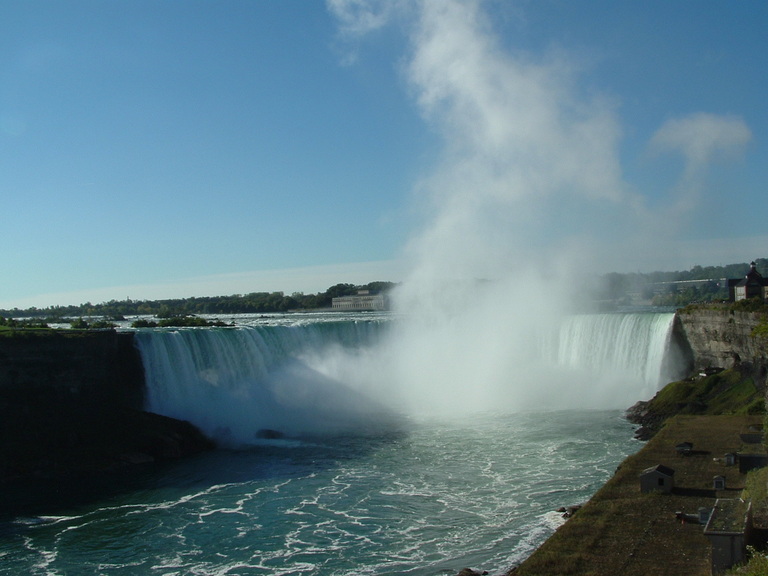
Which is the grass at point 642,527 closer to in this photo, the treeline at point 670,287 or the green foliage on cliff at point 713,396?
the green foliage on cliff at point 713,396

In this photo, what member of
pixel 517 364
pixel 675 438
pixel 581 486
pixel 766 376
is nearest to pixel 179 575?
pixel 581 486

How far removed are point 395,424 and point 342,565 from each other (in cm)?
1717

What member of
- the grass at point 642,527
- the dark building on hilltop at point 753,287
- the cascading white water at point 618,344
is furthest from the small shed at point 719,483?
the dark building on hilltop at point 753,287

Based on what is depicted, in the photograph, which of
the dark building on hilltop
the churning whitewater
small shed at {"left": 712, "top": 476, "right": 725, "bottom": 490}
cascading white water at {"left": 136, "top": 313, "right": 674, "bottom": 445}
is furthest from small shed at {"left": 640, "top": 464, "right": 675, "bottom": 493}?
the dark building on hilltop

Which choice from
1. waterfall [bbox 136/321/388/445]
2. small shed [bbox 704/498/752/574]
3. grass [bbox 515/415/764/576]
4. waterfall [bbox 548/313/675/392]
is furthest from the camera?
waterfall [bbox 548/313/675/392]

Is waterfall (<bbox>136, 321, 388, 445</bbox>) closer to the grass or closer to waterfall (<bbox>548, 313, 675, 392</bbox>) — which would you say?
waterfall (<bbox>548, 313, 675, 392</bbox>)

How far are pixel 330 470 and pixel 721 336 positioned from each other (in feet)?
66.9

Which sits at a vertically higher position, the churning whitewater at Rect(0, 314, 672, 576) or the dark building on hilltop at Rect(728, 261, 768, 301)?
the dark building on hilltop at Rect(728, 261, 768, 301)

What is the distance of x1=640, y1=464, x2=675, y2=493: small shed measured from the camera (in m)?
17.3

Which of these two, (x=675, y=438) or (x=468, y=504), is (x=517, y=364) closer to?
(x=675, y=438)

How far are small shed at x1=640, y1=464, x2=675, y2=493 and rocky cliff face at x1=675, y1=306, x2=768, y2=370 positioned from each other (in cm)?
1502

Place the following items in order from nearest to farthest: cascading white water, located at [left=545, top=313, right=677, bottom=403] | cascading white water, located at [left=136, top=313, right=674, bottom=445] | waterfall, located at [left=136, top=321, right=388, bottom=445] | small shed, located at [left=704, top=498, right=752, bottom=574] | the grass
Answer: small shed, located at [left=704, top=498, right=752, bottom=574]
the grass
waterfall, located at [left=136, top=321, right=388, bottom=445]
cascading white water, located at [left=136, top=313, right=674, bottom=445]
cascading white water, located at [left=545, top=313, right=677, bottom=403]

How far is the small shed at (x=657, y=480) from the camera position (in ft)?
56.7

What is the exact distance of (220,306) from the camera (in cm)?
9662
